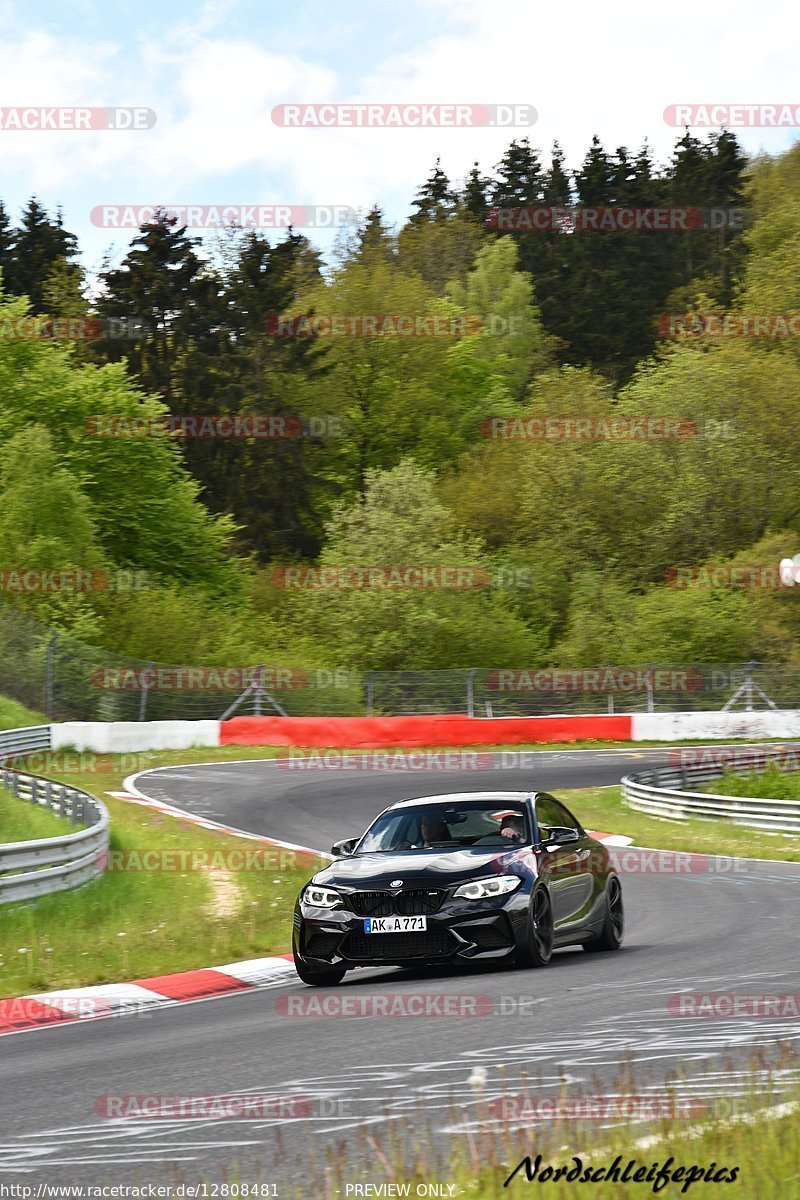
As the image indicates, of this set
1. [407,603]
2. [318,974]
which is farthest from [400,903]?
[407,603]

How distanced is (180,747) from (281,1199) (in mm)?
32075

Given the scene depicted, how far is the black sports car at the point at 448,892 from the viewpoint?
10727 mm

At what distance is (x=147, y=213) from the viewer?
66500 mm

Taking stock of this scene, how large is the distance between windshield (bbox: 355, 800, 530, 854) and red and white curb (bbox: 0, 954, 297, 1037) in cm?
134

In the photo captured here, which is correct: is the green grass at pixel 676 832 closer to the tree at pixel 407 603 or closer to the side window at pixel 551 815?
the side window at pixel 551 815

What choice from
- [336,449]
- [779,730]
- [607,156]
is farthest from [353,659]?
[607,156]

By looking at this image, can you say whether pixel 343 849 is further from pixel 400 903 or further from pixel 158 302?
pixel 158 302

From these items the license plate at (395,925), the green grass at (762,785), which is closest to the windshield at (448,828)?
the license plate at (395,925)

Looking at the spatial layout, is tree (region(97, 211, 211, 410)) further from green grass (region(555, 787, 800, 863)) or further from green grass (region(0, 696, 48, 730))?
green grass (region(555, 787, 800, 863))

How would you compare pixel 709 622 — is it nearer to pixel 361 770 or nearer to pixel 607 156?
pixel 361 770

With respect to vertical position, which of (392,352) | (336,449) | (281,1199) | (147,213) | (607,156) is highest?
(607,156)

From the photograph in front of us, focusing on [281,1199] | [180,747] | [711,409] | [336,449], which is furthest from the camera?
[336,449]

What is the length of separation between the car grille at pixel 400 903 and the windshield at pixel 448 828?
778 mm

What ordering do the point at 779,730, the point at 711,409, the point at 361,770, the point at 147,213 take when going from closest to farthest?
the point at 361,770 < the point at 779,730 < the point at 711,409 < the point at 147,213
